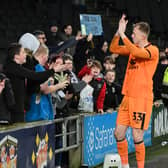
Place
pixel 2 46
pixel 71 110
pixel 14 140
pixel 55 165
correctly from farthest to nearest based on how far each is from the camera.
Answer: pixel 2 46
pixel 71 110
pixel 55 165
pixel 14 140

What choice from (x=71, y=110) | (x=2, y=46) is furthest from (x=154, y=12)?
(x=71, y=110)

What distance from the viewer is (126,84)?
7.55m

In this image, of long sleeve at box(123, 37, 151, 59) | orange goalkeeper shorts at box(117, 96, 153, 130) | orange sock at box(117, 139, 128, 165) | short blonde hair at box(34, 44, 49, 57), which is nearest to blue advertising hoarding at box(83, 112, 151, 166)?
orange sock at box(117, 139, 128, 165)

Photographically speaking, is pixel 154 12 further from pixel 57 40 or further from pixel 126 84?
pixel 126 84

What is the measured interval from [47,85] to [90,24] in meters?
4.46

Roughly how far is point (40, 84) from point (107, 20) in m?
12.2

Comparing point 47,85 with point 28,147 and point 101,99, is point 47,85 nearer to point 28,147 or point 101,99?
point 28,147

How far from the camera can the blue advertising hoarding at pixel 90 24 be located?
11288 millimetres

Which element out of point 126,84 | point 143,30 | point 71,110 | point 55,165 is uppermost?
point 143,30

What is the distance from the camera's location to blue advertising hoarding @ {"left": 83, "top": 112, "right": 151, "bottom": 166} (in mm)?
8609

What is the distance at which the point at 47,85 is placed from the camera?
23.9ft

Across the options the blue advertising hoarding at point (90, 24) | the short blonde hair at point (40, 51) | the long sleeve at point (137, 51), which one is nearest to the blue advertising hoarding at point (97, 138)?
the short blonde hair at point (40, 51)

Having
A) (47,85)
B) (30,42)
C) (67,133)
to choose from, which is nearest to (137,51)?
(47,85)

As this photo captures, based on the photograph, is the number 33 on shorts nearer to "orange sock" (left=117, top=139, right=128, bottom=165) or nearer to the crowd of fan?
"orange sock" (left=117, top=139, right=128, bottom=165)
